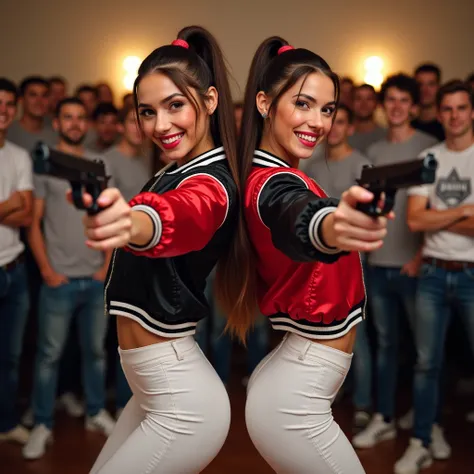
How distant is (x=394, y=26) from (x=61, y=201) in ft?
14.0

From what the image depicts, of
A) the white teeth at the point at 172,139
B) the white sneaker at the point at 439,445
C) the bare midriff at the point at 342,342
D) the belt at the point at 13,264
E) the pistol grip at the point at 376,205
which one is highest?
the white teeth at the point at 172,139

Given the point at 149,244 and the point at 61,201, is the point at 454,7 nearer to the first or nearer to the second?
the point at 61,201

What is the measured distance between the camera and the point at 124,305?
163 cm

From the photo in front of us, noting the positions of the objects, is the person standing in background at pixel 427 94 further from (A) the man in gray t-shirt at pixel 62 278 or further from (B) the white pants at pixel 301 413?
(B) the white pants at pixel 301 413

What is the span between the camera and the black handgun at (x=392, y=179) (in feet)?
3.59

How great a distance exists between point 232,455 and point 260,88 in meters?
1.94

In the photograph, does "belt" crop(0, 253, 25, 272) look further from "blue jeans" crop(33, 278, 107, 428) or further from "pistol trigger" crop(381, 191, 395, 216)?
"pistol trigger" crop(381, 191, 395, 216)

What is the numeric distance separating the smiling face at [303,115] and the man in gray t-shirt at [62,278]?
1738 millimetres

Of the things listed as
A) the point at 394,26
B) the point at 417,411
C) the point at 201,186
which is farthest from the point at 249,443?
the point at 394,26

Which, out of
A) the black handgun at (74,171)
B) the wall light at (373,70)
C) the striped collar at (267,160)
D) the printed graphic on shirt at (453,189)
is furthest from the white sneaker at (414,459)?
the wall light at (373,70)

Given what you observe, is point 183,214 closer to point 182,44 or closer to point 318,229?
point 318,229

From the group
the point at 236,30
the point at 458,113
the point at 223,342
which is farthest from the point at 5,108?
the point at 236,30

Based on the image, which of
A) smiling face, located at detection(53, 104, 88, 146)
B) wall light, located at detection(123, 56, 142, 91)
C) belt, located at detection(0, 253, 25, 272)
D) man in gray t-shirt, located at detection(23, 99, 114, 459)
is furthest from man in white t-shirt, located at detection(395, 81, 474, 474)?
wall light, located at detection(123, 56, 142, 91)

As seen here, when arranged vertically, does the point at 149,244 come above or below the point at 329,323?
above
